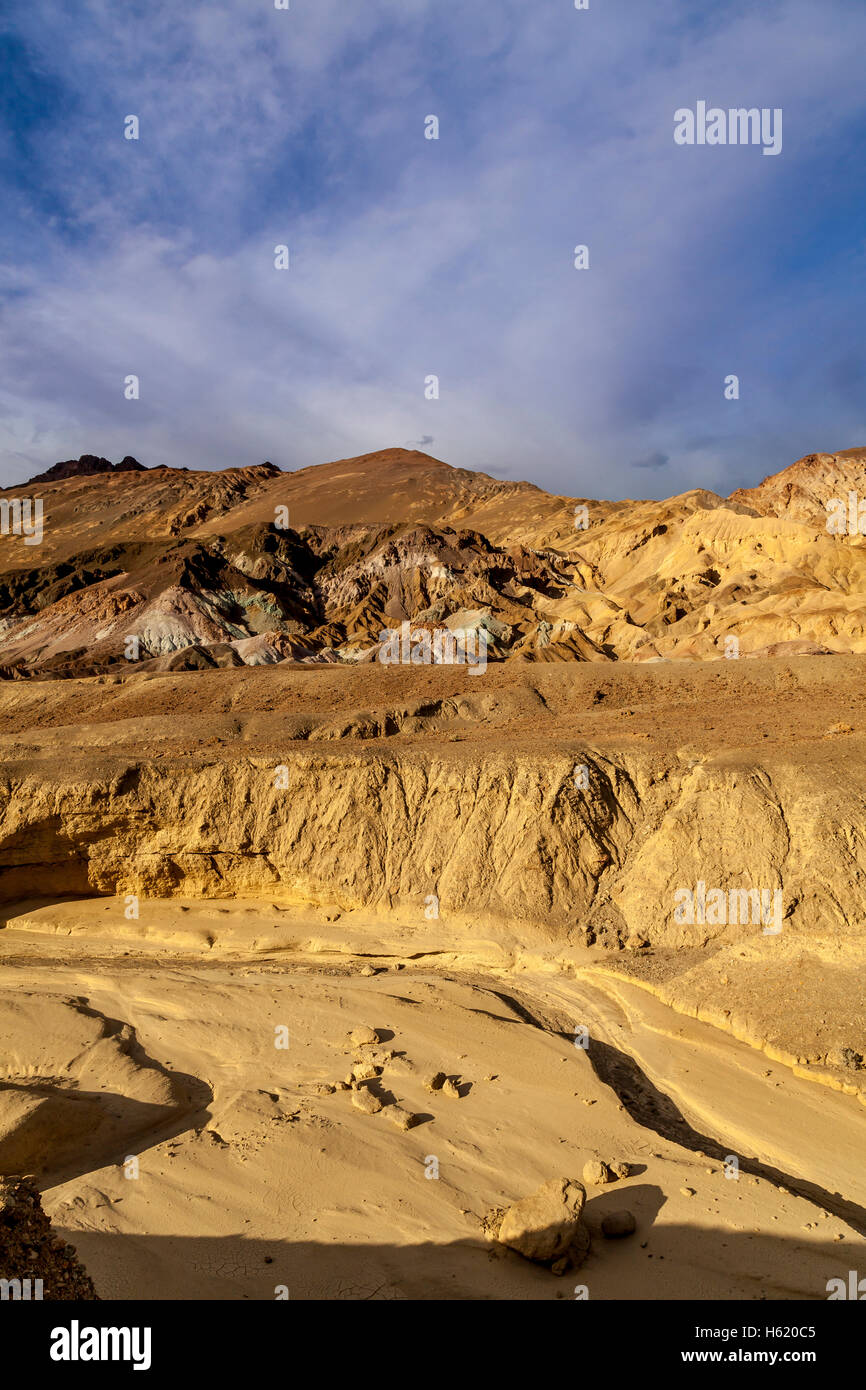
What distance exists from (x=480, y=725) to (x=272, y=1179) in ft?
48.0

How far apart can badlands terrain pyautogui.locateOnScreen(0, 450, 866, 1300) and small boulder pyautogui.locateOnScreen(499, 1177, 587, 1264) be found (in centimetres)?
12

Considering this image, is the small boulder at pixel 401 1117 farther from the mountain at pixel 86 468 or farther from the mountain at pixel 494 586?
the mountain at pixel 86 468

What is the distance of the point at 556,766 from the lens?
15.5m

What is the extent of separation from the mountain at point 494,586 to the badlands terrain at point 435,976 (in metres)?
18.8

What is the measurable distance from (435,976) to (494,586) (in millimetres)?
51594

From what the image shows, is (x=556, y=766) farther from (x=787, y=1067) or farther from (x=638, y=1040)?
(x=787, y=1067)

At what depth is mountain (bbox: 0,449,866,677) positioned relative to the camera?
44844mm

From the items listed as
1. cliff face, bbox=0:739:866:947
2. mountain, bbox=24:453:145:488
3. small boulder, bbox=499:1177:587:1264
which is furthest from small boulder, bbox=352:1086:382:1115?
mountain, bbox=24:453:145:488

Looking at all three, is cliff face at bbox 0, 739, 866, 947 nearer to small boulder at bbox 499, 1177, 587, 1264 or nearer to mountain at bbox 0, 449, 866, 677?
small boulder at bbox 499, 1177, 587, 1264

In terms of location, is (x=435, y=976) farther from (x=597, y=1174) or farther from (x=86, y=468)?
(x=86, y=468)

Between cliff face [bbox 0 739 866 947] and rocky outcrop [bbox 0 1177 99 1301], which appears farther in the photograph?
cliff face [bbox 0 739 866 947]

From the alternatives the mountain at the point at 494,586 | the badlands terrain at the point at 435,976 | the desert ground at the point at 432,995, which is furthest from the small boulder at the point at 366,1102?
the mountain at the point at 494,586

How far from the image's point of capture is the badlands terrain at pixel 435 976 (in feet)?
21.6

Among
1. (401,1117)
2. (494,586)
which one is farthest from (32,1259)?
(494,586)
